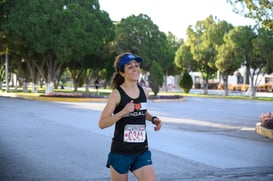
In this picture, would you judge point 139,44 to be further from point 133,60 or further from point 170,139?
point 133,60

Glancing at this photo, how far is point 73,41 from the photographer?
3606 cm

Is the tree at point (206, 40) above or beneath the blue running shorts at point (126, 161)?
above

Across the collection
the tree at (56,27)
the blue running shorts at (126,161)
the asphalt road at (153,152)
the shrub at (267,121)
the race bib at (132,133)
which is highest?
the tree at (56,27)

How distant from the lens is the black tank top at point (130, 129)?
4.14 m

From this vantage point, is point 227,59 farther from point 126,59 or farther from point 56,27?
point 126,59

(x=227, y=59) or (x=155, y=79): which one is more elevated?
(x=227, y=59)

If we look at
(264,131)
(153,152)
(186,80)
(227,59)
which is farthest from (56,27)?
(153,152)

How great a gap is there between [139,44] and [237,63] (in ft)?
46.0

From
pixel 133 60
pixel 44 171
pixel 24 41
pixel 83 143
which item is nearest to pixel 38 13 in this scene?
pixel 24 41

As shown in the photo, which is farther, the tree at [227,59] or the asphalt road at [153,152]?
the tree at [227,59]

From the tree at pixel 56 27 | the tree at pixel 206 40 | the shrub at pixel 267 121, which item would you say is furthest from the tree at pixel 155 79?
the shrub at pixel 267 121

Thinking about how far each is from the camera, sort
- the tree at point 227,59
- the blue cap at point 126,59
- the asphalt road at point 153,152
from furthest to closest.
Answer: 1. the tree at point 227,59
2. the asphalt road at point 153,152
3. the blue cap at point 126,59

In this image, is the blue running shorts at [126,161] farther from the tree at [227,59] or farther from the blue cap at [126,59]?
the tree at [227,59]

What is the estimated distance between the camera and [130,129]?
414 cm
